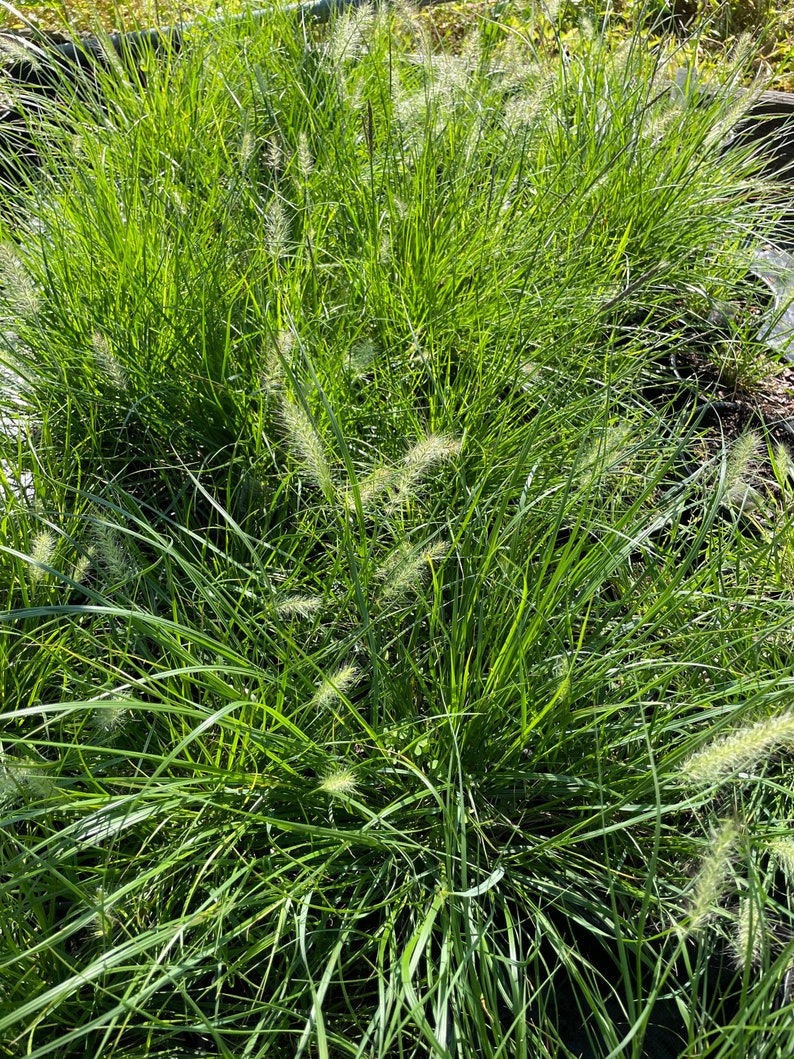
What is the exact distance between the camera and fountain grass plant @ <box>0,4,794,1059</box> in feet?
4.25

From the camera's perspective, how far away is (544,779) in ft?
4.95

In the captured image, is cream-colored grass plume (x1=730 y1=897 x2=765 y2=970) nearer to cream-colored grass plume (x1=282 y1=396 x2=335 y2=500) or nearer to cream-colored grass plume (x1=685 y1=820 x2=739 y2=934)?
cream-colored grass plume (x1=685 y1=820 x2=739 y2=934)

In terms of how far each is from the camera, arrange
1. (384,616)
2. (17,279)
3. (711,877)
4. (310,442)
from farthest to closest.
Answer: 1. (17,279)
2. (384,616)
3. (310,442)
4. (711,877)

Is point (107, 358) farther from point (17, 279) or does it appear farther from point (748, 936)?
point (748, 936)

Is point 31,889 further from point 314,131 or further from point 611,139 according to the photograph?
point 611,139

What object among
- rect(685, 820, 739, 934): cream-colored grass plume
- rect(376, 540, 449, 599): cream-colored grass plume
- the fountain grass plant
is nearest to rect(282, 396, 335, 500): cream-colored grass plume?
the fountain grass plant

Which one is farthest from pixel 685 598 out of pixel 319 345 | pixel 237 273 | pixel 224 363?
pixel 237 273

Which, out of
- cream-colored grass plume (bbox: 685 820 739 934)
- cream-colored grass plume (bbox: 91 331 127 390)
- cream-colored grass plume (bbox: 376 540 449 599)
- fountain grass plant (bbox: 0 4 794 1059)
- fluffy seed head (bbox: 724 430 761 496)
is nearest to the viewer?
cream-colored grass plume (bbox: 685 820 739 934)

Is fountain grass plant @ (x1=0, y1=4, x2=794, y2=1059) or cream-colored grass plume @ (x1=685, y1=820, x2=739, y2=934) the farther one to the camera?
fountain grass plant @ (x1=0, y1=4, x2=794, y2=1059)

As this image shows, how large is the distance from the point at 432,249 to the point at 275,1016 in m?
1.82

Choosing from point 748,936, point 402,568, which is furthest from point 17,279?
point 748,936

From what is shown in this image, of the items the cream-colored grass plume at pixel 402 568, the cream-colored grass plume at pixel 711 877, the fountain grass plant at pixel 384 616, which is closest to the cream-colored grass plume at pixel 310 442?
the fountain grass plant at pixel 384 616

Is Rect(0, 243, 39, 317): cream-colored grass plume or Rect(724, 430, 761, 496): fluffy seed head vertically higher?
Rect(0, 243, 39, 317): cream-colored grass plume

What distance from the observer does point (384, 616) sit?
1.45 meters
